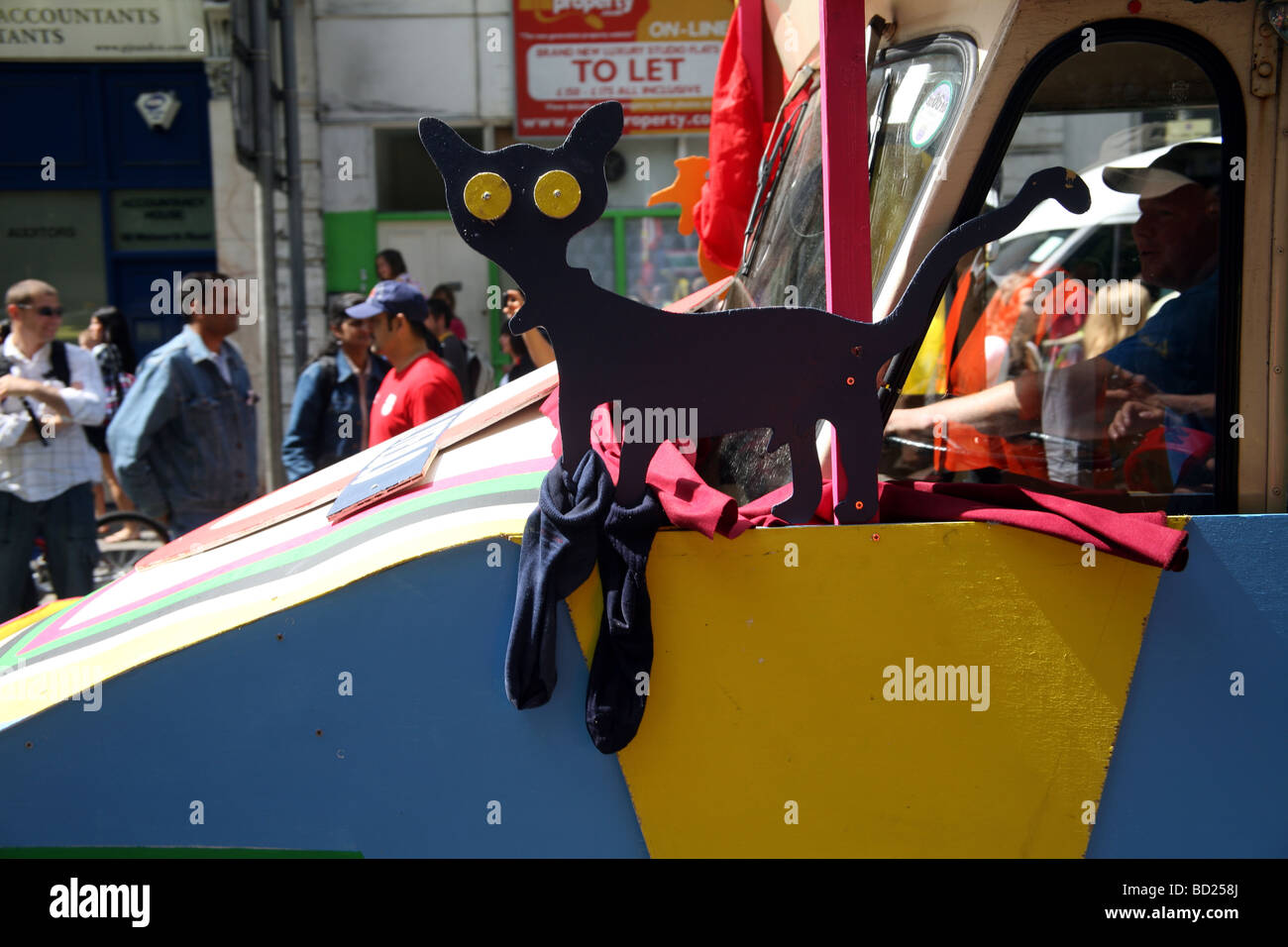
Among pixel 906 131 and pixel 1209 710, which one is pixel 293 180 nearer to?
pixel 906 131

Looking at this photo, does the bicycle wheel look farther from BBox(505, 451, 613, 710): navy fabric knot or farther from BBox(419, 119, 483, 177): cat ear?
BBox(419, 119, 483, 177): cat ear

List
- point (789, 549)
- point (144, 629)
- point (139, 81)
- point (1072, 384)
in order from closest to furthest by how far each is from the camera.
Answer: point (789, 549) < point (144, 629) < point (1072, 384) < point (139, 81)

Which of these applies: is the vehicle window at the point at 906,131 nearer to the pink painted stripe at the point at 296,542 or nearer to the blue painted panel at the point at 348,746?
the pink painted stripe at the point at 296,542

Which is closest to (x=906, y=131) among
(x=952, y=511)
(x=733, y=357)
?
(x=733, y=357)

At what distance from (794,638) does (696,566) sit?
0.69 ft

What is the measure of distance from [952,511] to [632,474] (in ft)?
1.86

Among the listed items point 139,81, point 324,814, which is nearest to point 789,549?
point 324,814

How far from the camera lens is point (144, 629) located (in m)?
2.09

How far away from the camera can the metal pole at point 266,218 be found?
A: 7953 mm

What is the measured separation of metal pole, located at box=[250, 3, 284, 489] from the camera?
26.1 feet

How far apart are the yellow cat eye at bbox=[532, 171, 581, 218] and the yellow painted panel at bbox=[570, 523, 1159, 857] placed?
22.6 inches

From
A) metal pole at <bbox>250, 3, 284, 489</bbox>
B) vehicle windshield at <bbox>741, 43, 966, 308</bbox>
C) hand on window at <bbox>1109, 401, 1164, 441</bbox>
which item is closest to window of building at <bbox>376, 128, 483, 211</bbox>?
metal pole at <bbox>250, 3, 284, 489</bbox>

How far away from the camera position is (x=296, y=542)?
7.74ft

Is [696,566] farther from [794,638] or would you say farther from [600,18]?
[600,18]
